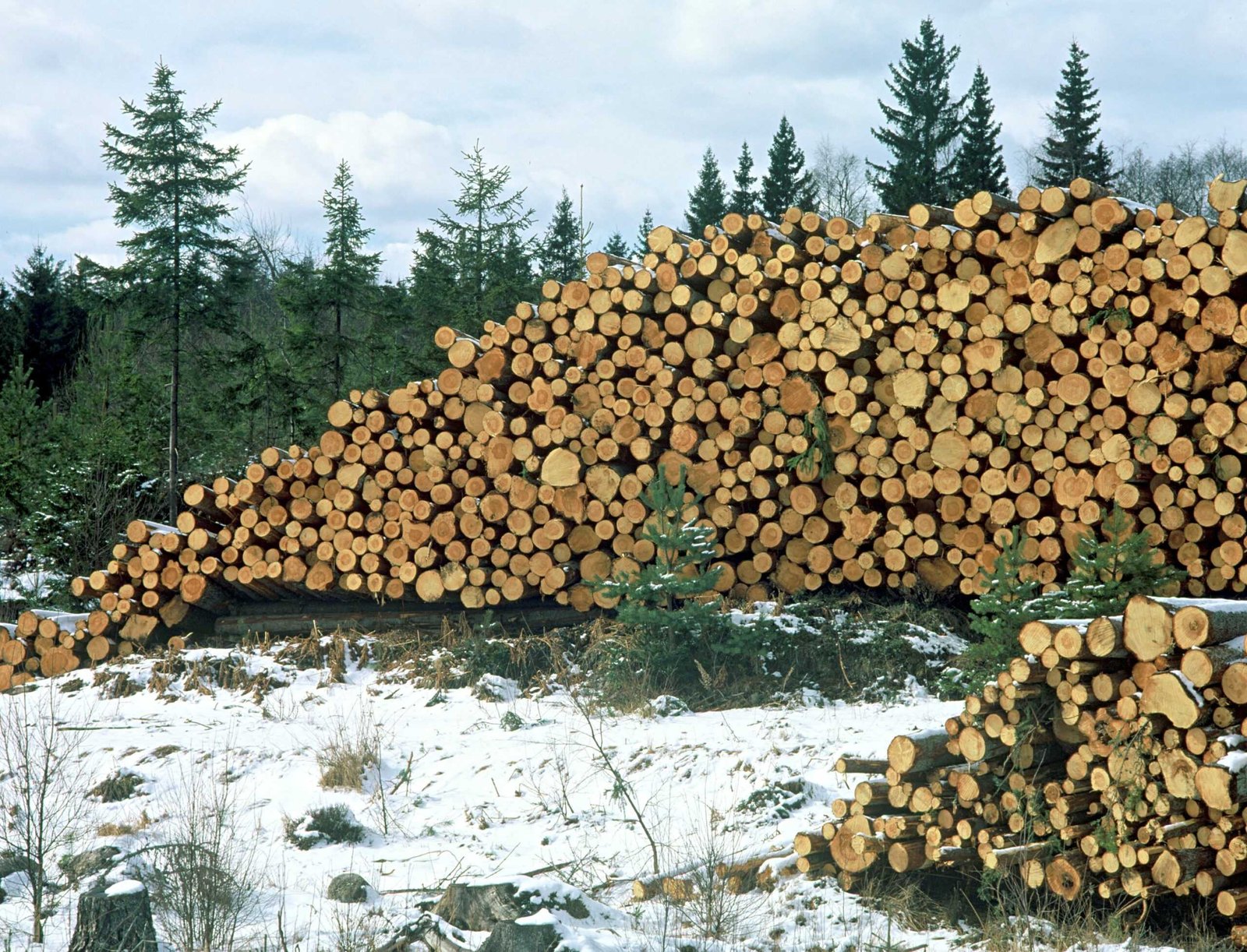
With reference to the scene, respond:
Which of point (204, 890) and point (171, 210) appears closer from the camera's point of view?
point (204, 890)

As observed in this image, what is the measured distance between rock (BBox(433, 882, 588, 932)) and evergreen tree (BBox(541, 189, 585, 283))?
72.5 feet

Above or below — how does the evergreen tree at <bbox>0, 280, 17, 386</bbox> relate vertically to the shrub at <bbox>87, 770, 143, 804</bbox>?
above

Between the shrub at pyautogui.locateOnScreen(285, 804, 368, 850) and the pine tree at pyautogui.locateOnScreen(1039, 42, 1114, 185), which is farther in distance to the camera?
the pine tree at pyautogui.locateOnScreen(1039, 42, 1114, 185)

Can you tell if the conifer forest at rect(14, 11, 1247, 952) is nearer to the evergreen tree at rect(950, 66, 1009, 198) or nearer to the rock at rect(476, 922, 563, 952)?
the rock at rect(476, 922, 563, 952)

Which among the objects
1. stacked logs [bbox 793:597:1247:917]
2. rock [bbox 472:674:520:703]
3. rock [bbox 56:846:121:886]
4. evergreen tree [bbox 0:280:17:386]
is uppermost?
evergreen tree [bbox 0:280:17:386]

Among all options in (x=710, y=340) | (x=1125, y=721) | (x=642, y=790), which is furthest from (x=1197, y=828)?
(x=710, y=340)

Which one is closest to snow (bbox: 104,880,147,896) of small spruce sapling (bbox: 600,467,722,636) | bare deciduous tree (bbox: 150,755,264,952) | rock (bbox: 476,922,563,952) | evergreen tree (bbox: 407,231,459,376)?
bare deciduous tree (bbox: 150,755,264,952)

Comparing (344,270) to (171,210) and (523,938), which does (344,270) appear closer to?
(171,210)

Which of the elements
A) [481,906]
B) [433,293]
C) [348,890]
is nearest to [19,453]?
[433,293]

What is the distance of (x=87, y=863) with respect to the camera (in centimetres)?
539

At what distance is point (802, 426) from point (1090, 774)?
13.6ft

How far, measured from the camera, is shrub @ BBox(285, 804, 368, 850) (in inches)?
229

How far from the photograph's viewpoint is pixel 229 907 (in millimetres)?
4602

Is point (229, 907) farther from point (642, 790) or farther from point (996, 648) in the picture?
point (996, 648)
